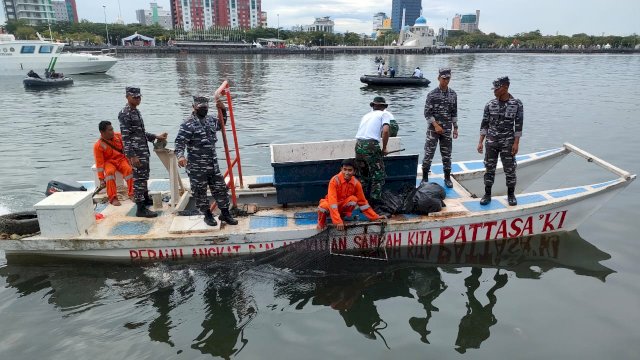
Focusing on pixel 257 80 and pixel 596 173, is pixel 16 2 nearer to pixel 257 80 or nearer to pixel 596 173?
pixel 257 80

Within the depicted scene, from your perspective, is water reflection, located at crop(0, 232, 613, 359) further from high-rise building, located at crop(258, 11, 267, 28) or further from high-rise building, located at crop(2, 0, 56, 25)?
high-rise building, located at crop(258, 11, 267, 28)

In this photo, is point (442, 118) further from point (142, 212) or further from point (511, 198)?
point (142, 212)

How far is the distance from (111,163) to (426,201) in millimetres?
5151

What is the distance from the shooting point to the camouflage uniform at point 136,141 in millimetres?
6511

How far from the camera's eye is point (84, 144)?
15117mm

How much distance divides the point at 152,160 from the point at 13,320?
26.9 feet

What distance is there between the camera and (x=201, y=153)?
5.98 metres

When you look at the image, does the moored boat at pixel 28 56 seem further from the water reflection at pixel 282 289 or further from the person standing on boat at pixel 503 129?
the person standing on boat at pixel 503 129

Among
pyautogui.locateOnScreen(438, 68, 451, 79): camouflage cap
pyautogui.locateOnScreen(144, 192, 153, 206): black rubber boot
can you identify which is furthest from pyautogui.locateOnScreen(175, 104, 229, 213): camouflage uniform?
pyautogui.locateOnScreen(438, 68, 451, 79): camouflage cap

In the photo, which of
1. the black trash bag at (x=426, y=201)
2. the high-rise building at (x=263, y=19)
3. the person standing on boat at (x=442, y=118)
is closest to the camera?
the black trash bag at (x=426, y=201)

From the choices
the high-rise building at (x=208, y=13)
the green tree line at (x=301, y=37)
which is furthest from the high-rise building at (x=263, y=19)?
the green tree line at (x=301, y=37)

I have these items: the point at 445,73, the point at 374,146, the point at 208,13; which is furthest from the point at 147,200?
the point at 208,13

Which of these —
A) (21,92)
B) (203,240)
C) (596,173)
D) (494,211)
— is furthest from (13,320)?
(21,92)

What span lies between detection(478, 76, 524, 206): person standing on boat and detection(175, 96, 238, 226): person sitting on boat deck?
162 inches
